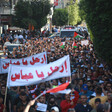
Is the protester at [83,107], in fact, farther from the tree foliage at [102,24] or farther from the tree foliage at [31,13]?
the tree foliage at [31,13]

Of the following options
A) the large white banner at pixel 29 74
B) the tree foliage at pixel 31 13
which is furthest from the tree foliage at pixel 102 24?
the tree foliage at pixel 31 13

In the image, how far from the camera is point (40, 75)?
368 inches

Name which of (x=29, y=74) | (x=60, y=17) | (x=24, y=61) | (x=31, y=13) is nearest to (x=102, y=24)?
(x=24, y=61)

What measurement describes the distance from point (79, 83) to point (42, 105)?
3.15 metres

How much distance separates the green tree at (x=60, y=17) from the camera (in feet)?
320

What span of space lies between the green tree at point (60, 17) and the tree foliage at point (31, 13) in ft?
133

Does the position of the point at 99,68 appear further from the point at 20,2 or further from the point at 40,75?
the point at 20,2

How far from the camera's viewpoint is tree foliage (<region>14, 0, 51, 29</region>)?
5349 cm

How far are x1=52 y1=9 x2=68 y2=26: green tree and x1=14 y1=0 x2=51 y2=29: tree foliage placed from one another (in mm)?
40629

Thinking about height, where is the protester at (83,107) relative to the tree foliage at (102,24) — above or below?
below

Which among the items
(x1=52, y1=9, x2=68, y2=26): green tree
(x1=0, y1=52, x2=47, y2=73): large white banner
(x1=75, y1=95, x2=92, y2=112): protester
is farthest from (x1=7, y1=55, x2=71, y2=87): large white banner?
(x1=52, y1=9, x2=68, y2=26): green tree

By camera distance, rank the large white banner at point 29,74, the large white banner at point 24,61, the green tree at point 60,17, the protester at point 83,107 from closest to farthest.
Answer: the protester at point 83,107 → the large white banner at point 29,74 → the large white banner at point 24,61 → the green tree at point 60,17

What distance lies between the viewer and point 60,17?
97.8m

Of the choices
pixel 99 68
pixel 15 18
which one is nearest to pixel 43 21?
pixel 15 18
